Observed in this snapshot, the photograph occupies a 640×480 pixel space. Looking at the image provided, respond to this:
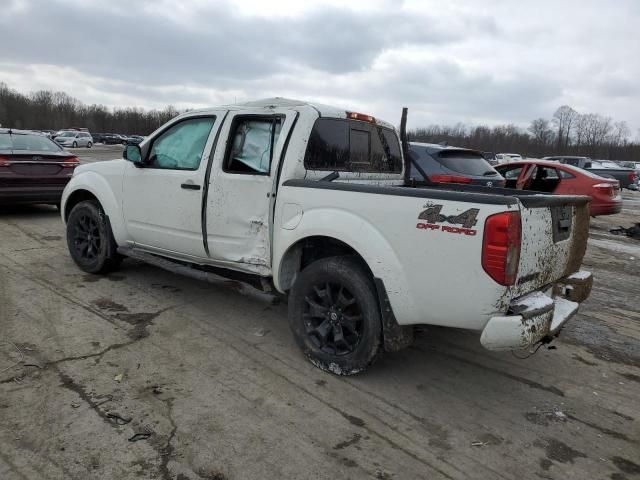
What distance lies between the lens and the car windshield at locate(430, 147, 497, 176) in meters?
8.02

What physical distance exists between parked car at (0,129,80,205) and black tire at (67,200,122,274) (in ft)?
11.3

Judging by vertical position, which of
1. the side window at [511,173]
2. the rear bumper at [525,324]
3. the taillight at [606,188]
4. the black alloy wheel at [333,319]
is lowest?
the black alloy wheel at [333,319]

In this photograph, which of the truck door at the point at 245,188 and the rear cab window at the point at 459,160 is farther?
the rear cab window at the point at 459,160

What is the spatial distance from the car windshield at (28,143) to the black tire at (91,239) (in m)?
3.87

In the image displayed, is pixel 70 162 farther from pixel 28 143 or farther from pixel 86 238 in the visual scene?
pixel 86 238

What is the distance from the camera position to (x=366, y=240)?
3.25 m

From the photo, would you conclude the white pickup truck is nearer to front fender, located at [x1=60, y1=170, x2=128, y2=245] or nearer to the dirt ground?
front fender, located at [x1=60, y1=170, x2=128, y2=245]

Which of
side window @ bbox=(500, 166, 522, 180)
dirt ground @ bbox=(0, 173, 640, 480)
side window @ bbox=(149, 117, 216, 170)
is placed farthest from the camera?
side window @ bbox=(500, 166, 522, 180)

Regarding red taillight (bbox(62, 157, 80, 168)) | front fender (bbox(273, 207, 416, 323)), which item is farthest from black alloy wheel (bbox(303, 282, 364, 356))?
red taillight (bbox(62, 157, 80, 168))

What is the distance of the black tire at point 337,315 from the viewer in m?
3.33

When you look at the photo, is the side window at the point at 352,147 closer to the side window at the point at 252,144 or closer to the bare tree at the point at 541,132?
the side window at the point at 252,144

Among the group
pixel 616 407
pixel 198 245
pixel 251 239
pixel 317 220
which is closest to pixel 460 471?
pixel 616 407

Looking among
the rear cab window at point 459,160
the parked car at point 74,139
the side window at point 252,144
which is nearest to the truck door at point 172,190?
the side window at point 252,144

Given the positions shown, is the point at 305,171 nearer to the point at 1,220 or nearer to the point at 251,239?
the point at 251,239
